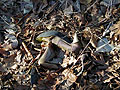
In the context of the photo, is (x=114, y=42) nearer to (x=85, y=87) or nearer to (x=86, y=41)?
(x=86, y=41)

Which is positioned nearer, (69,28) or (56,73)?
(56,73)

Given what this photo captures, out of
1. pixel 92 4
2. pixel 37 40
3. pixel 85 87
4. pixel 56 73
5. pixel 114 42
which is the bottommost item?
pixel 85 87

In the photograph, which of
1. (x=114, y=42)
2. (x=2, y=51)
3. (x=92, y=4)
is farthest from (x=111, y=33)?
(x=2, y=51)

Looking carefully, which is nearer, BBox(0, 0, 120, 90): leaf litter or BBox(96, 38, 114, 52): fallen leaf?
BBox(0, 0, 120, 90): leaf litter

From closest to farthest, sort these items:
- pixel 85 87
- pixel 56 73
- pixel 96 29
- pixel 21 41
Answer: pixel 85 87 < pixel 56 73 < pixel 96 29 < pixel 21 41

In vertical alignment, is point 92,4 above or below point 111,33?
above

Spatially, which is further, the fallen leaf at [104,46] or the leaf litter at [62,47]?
the fallen leaf at [104,46]

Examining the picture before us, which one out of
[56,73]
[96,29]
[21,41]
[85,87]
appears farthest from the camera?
[21,41]
